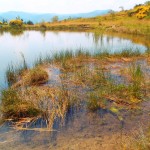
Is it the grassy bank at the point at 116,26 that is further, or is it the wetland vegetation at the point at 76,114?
the grassy bank at the point at 116,26

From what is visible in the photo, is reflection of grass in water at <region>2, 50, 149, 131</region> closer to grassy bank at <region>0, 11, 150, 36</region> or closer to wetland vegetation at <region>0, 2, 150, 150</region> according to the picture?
wetland vegetation at <region>0, 2, 150, 150</region>

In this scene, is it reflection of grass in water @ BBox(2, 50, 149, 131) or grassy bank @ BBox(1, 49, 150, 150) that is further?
reflection of grass in water @ BBox(2, 50, 149, 131)

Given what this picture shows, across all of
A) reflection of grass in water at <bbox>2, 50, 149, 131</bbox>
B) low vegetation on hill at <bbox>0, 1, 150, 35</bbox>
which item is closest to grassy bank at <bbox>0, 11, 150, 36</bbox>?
low vegetation on hill at <bbox>0, 1, 150, 35</bbox>

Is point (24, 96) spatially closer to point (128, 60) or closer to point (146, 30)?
point (128, 60)

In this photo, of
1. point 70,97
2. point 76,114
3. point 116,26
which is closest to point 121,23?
point 116,26

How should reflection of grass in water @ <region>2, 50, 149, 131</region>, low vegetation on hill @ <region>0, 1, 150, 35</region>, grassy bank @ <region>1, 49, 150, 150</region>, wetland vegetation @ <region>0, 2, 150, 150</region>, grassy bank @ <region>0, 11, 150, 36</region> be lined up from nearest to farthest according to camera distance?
wetland vegetation @ <region>0, 2, 150, 150</region> < grassy bank @ <region>1, 49, 150, 150</region> < reflection of grass in water @ <region>2, 50, 149, 131</region> < grassy bank @ <region>0, 11, 150, 36</region> < low vegetation on hill @ <region>0, 1, 150, 35</region>

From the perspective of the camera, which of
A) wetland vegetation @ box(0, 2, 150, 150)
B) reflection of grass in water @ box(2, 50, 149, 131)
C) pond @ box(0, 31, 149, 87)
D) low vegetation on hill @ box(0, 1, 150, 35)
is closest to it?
wetland vegetation @ box(0, 2, 150, 150)

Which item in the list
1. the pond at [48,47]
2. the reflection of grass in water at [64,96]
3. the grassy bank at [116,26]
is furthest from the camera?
the grassy bank at [116,26]

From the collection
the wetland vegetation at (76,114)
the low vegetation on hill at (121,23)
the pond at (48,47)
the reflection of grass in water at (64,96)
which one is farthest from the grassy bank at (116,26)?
the wetland vegetation at (76,114)

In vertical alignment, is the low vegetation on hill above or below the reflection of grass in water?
above

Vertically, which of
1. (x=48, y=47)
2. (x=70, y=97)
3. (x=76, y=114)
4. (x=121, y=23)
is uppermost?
(x=121, y=23)

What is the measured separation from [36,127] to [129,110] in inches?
110

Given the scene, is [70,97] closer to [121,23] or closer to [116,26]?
[116,26]

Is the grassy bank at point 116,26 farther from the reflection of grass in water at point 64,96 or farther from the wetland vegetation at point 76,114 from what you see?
the wetland vegetation at point 76,114
